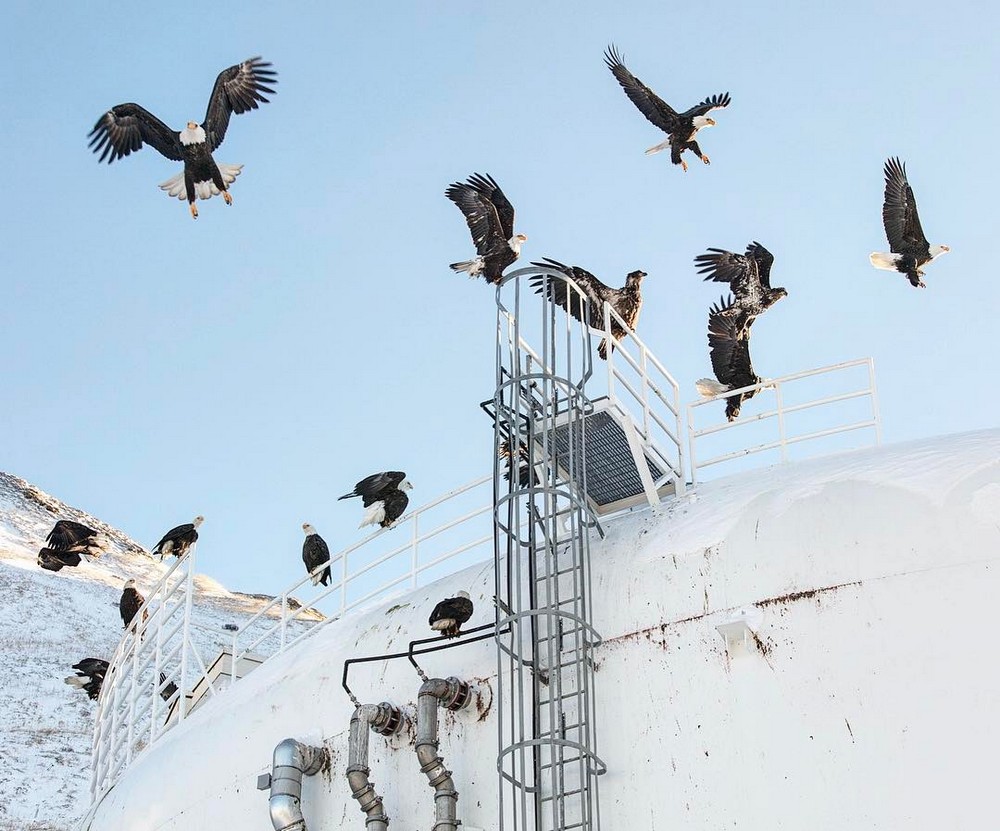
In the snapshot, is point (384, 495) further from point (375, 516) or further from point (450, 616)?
point (450, 616)

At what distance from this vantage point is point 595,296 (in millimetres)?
12703

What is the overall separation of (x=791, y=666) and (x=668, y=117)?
10.8m

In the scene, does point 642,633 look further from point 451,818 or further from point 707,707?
point 451,818

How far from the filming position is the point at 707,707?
835 cm

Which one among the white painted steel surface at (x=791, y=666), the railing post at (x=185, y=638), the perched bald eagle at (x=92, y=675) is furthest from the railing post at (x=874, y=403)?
the perched bald eagle at (x=92, y=675)

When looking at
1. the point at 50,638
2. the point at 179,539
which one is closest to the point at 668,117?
the point at 179,539

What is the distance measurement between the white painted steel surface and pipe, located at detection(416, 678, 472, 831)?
113mm

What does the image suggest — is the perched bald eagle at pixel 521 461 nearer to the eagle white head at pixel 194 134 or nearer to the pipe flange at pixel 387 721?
the pipe flange at pixel 387 721

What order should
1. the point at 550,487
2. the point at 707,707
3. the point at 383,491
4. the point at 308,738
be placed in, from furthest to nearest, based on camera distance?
the point at 383,491 < the point at 308,738 < the point at 550,487 < the point at 707,707

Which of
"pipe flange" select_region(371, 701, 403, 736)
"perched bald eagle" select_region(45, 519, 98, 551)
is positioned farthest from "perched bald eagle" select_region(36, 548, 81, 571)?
"pipe flange" select_region(371, 701, 403, 736)

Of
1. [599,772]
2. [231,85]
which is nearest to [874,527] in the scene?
[599,772]

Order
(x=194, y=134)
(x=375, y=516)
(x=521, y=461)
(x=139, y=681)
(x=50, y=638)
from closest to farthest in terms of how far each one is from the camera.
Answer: (x=521, y=461) → (x=139, y=681) → (x=375, y=516) → (x=194, y=134) → (x=50, y=638)

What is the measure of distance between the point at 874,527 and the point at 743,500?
3.83 feet

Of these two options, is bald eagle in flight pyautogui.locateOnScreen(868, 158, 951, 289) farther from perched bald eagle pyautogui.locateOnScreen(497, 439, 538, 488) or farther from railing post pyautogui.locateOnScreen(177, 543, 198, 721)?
railing post pyautogui.locateOnScreen(177, 543, 198, 721)
